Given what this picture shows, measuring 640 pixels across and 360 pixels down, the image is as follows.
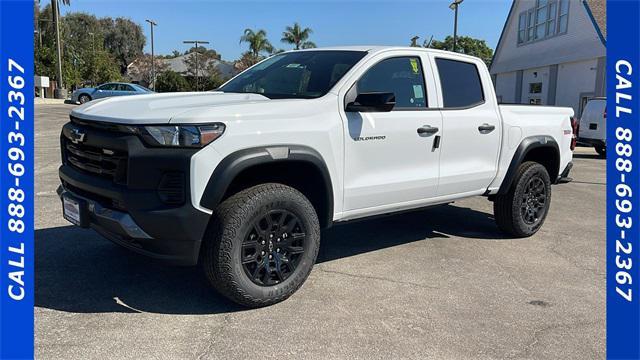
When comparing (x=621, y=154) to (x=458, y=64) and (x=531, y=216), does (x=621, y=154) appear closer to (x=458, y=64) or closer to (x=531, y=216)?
(x=458, y=64)

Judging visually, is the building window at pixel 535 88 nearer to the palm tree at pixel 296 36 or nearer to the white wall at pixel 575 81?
the white wall at pixel 575 81

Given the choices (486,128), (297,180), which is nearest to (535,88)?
(486,128)

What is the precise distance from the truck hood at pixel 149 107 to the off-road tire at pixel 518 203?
3.04 m

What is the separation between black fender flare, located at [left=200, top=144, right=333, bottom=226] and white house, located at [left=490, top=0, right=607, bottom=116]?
22.0 m

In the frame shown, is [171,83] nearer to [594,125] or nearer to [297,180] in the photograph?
[594,125]

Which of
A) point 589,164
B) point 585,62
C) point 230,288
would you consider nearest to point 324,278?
point 230,288

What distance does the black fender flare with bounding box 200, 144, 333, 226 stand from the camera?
10.8ft

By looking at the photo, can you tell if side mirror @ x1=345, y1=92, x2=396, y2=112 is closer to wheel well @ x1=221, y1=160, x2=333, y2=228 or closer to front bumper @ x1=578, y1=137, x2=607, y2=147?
wheel well @ x1=221, y1=160, x2=333, y2=228

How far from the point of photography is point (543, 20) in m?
27.8

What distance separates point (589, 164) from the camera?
13.7 meters

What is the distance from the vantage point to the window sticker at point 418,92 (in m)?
4.66

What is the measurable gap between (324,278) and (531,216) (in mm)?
2840

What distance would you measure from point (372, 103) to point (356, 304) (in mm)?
1472

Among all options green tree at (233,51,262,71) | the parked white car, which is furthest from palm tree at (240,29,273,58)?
the parked white car
